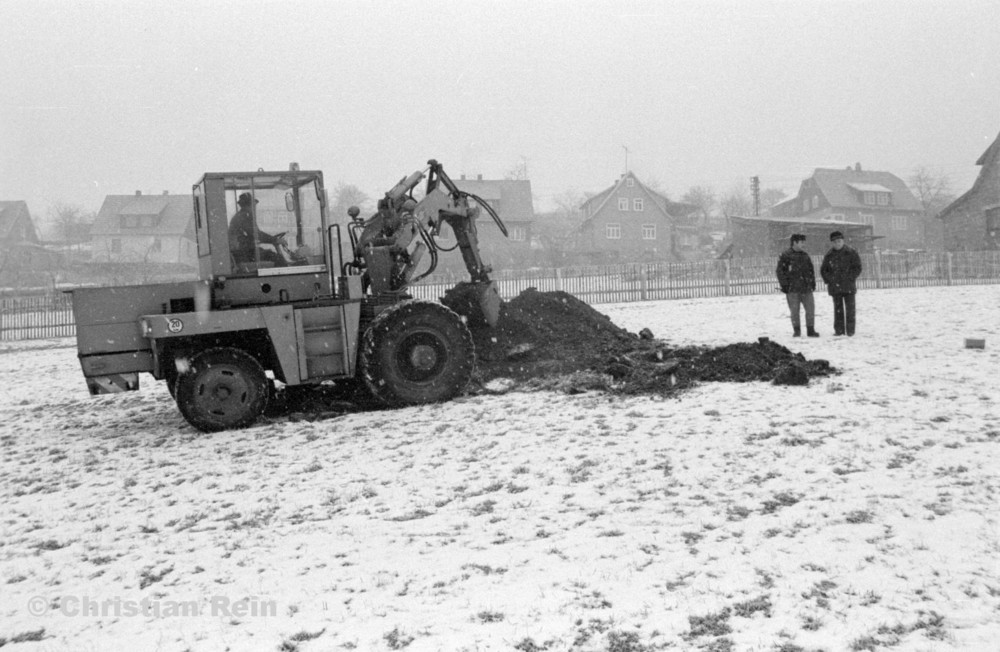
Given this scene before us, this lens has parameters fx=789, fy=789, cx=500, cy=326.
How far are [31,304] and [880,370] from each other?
78.8 ft

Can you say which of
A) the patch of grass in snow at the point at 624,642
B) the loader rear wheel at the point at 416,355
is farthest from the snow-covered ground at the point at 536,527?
the loader rear wheel at the point at 416,355

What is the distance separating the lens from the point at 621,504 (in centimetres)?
511

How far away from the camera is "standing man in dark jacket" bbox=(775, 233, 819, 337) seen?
1320 cm

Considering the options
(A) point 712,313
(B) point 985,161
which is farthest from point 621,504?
(B) point 985,161

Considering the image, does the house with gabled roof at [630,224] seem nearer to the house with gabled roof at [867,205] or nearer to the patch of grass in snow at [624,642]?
the house with gabled roof at [867,205]

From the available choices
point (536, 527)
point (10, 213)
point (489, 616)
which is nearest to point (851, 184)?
point (10, 213)

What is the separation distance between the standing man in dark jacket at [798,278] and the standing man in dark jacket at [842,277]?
0.87ft

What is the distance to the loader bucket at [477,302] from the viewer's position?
35.2 ft

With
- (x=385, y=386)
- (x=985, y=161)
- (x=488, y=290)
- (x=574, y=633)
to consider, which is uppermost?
(x=985, y=161)

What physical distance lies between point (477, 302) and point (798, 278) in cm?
586

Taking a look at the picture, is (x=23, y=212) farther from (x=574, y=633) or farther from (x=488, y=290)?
(x=574, y=633)

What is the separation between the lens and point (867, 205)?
225ft

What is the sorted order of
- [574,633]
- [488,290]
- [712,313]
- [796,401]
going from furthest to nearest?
[712,313] → [488,290] → [796,401] → [574,633]

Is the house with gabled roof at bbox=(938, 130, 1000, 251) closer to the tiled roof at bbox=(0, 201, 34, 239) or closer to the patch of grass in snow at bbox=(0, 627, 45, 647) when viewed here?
the patch of grass in snow at bbox=(0, 627, 45, 647)
